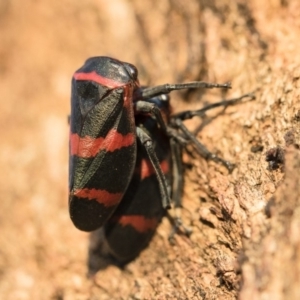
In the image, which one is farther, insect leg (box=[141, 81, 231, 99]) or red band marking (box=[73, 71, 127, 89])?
insect leg (box=[141, 81, 231, 99])

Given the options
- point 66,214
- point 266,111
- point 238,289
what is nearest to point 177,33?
point 266,111

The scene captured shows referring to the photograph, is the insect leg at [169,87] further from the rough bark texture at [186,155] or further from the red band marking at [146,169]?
the red band marking at [146,169]

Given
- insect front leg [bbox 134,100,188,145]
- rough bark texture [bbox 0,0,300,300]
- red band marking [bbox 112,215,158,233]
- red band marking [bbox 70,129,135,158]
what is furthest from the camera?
red band marking [bbox 112,215,158,233]

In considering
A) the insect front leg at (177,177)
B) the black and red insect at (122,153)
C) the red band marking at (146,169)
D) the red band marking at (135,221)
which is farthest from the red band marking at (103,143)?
the red band marking at (135,221)

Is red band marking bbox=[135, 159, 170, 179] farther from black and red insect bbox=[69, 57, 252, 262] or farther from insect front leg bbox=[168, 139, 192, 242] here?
insect front leg bbox=[168, 139, 192, 242]

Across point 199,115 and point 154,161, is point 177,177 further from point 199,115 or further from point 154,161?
point 199,115

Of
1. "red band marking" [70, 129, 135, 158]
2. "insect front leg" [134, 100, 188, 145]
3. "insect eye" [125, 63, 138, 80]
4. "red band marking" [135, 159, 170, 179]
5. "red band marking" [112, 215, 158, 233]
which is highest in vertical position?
"insect eye" [125, 63, 138, 80]

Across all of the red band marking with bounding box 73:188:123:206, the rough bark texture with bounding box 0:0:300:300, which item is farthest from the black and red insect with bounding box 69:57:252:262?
the rough bark texture with bounding box 0:0:300:300
